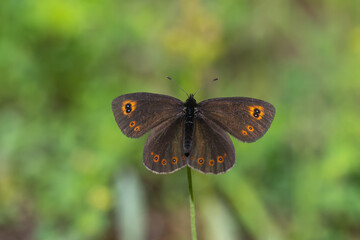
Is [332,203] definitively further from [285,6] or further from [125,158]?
[285,6]

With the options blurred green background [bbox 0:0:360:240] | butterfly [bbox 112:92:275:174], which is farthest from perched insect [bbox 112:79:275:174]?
blurred green background [bbox 0:0:360:240]

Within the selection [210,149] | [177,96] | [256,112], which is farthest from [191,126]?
[177,96]

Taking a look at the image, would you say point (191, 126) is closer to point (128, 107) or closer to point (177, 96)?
point (128, 107)

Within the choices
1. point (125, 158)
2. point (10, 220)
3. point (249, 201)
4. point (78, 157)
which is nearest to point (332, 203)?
point (249, 201)

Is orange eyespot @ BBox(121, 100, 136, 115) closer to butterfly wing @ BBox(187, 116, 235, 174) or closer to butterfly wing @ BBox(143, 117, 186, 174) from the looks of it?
butterfly wing @ BBox(143, 117, 186, 174)

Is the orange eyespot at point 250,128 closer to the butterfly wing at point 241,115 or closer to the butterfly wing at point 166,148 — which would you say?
the butterfly wing at point 241,115

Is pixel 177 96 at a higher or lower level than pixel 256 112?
higher
